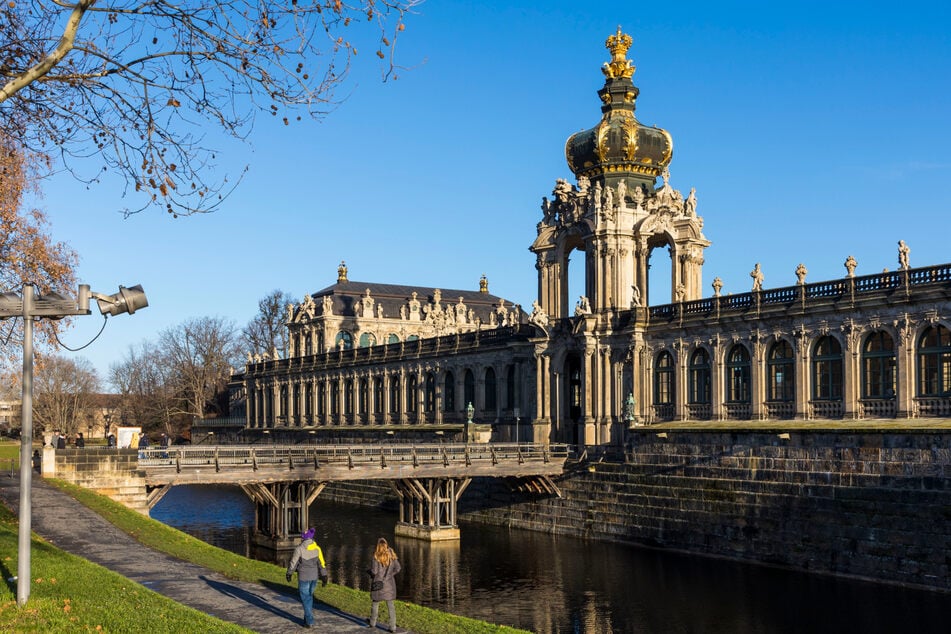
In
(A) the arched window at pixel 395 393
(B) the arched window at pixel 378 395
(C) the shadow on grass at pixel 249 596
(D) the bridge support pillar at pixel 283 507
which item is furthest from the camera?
(B) the arched window at pixel 378 395

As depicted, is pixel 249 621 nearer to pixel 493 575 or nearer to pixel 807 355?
pixel 493 575

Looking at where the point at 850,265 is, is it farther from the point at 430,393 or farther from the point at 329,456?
the point at 430,393

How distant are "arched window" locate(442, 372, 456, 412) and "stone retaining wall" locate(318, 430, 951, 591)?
2239cm

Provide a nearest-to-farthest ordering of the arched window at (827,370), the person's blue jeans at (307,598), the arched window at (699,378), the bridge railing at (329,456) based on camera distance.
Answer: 1. the person's blue jeans at (307,598)
2. the bridge railing at (329,456)
3. the arched window at (827,370)
4. the arched window at (699,378)

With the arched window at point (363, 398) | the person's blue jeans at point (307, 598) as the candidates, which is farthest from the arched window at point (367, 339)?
the person's blue jeans at point (307, 598)

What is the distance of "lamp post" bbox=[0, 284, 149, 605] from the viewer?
57.6ft

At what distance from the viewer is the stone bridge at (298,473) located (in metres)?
45.2

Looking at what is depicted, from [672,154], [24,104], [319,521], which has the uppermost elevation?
[672,154]

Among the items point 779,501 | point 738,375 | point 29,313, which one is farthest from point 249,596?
point 738,375

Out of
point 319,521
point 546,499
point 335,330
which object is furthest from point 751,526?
point 335,330

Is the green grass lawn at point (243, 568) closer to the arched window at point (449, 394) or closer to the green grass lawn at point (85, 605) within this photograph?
the green grass lawn at point (85, 605)

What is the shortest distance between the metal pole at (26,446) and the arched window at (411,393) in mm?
67680

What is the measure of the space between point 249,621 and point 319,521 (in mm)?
41963

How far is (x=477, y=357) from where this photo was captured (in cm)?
7731
